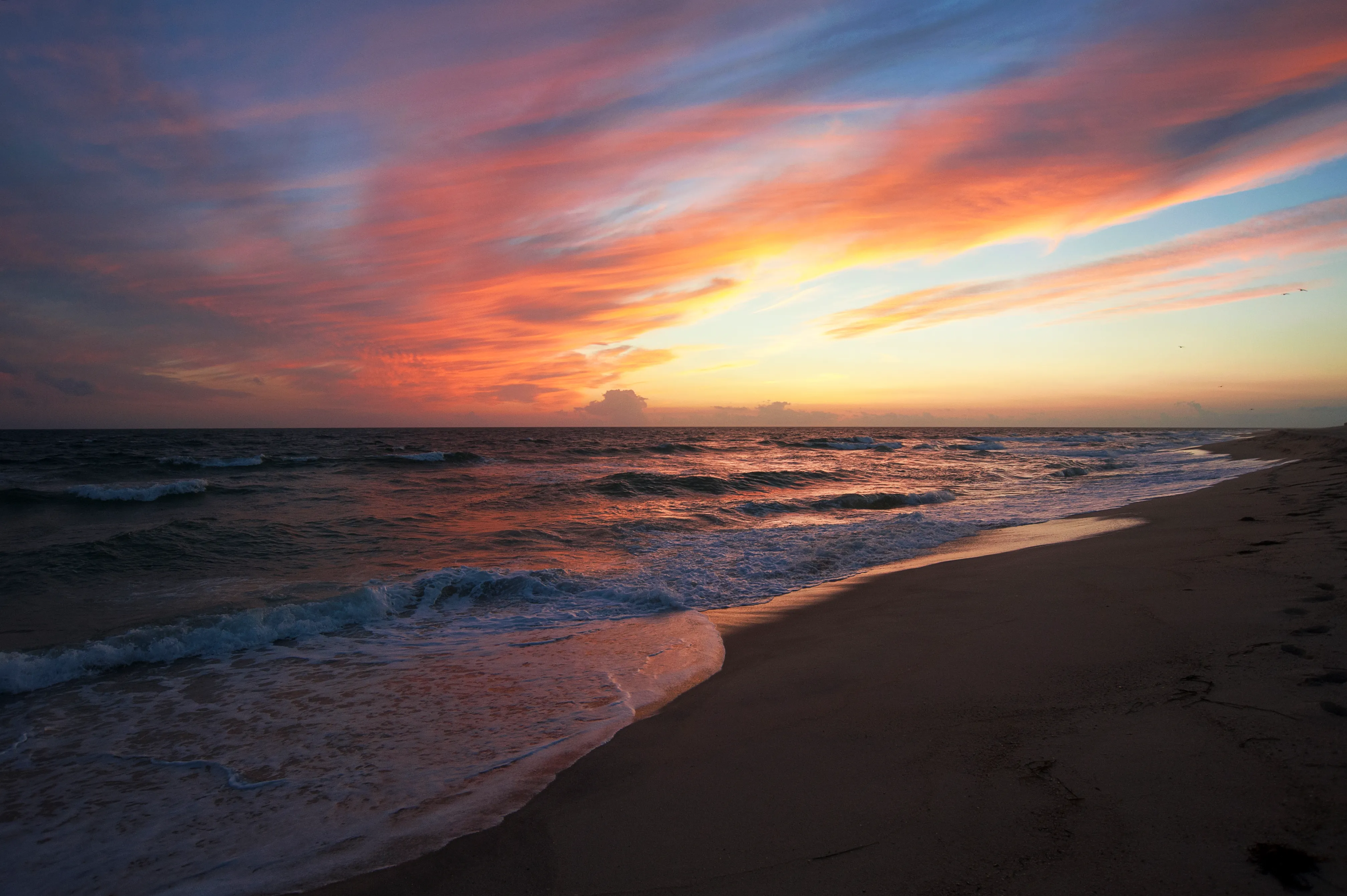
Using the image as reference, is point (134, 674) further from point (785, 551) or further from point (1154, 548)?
point (1154, 548)

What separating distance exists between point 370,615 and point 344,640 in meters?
0.79

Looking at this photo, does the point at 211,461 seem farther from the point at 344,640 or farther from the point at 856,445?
the point at 856,445

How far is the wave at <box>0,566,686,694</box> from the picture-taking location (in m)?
6.18

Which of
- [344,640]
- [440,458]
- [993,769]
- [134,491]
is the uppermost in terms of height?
[440,458]

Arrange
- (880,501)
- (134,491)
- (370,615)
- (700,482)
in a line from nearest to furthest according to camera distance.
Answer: (370,615), (880,501), (134,491), (700,482)

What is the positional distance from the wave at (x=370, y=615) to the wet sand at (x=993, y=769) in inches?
105

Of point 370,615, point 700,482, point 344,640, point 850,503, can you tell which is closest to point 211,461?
point 700,482

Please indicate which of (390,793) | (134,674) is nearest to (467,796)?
(390,793)

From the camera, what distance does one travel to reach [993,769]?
131 inches

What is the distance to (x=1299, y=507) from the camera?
377 inches

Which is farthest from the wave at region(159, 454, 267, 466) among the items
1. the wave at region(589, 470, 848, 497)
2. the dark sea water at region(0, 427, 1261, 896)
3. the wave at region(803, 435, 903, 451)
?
the wave at region(803, 435, 903, 451)

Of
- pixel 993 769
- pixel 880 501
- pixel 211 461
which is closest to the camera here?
pixel 993 769

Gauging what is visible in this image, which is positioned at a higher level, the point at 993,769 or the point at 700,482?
the point at 700,482

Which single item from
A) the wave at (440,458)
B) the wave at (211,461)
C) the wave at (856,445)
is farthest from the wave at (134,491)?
the wave at (856,445)
